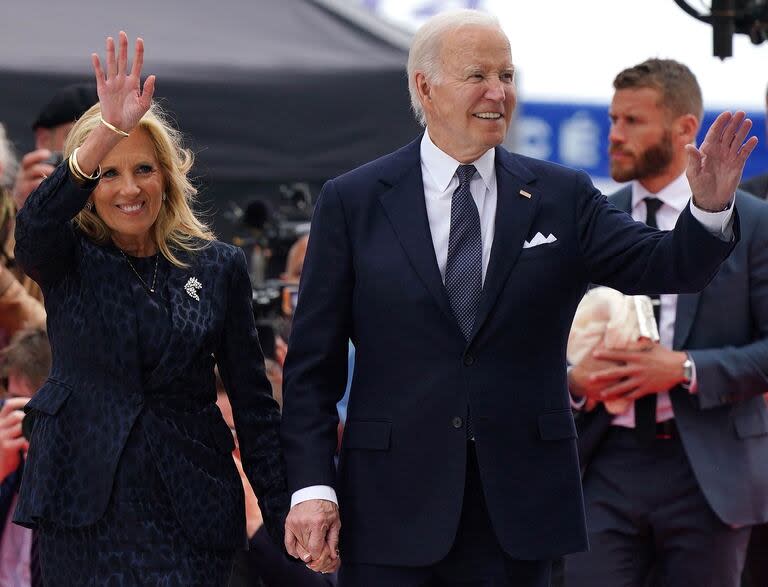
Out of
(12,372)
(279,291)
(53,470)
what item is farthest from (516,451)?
(279,291)

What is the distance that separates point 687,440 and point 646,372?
260mm

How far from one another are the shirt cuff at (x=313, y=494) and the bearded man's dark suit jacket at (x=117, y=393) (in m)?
0.12

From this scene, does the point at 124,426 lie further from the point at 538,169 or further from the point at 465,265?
the point at 538,169

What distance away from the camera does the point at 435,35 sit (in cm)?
388

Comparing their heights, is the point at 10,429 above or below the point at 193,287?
below

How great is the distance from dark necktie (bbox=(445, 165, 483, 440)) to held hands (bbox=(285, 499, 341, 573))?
0.39 meters

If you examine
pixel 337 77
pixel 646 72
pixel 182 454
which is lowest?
pixel 182 454

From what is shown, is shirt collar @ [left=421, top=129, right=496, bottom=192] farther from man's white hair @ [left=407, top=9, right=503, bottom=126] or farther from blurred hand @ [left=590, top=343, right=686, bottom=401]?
blurred hand @ [left=590, top=343, right=686, bottom=401]

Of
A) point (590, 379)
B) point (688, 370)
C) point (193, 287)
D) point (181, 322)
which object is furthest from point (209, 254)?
point (688, 370)

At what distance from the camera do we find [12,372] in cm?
505

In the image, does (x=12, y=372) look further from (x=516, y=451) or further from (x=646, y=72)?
(x=646, y=72)

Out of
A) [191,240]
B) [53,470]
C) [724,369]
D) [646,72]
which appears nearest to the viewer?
[53,470]

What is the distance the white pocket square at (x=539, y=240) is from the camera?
3.75 m

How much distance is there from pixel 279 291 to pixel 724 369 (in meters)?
2.90
